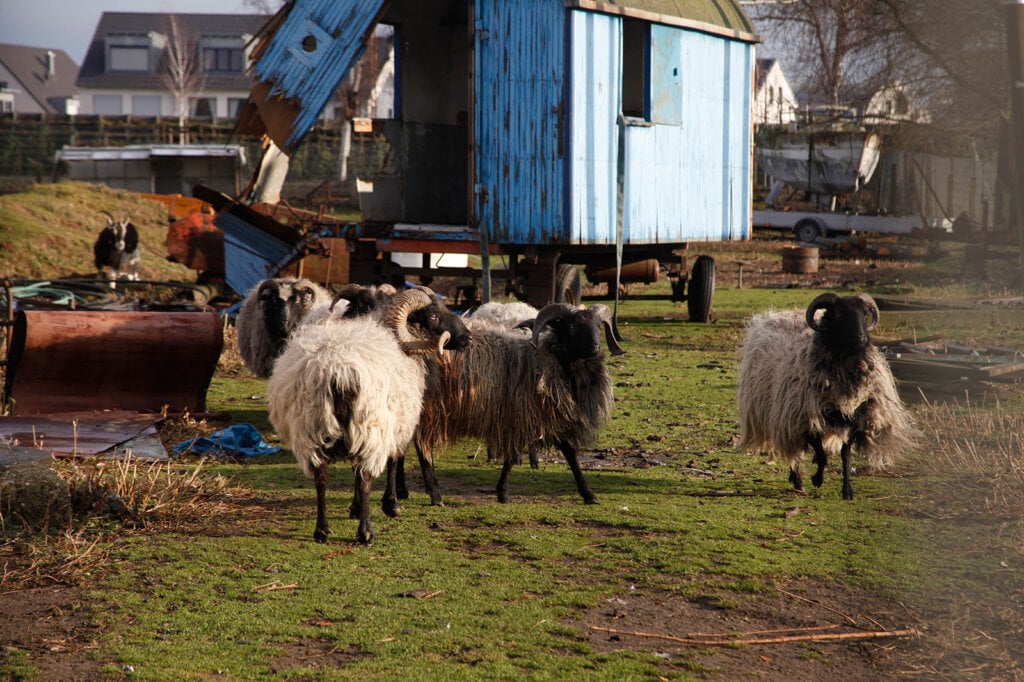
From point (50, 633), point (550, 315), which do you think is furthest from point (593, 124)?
point (50, 633)

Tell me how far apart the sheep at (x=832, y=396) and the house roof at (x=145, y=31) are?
2509 inches

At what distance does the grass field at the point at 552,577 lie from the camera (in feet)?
16.3

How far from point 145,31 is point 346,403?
246 ft

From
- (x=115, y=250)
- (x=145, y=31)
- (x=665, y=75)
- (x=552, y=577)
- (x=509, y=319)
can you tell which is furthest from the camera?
(x=145, y=31)

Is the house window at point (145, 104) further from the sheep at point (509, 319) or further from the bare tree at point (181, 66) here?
the sheep at point (509, 319)

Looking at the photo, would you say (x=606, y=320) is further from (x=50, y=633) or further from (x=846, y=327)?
(x=50, y=633)

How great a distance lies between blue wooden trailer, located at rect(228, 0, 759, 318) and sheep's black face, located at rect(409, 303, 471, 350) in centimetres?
681

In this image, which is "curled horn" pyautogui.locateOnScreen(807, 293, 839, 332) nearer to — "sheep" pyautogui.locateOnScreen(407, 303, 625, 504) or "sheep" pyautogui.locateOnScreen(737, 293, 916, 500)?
"sheep" pyautogui.locateOnScreen(737, 293, 916, 500)

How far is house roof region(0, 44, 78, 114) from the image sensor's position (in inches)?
2704

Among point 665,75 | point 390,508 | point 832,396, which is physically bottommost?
point 390,508

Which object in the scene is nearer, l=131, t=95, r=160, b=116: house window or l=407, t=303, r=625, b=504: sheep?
l=407, t=303, r=625, b=504: sheep

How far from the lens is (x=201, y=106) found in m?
70.0

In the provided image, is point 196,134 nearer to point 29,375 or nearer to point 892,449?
point 29,375

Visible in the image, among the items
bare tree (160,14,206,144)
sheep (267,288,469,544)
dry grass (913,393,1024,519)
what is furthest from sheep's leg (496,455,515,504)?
bare tree (160,14,206,144)
